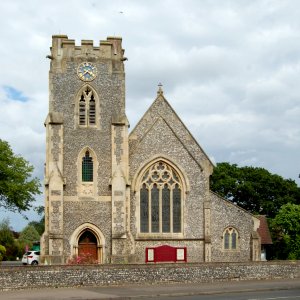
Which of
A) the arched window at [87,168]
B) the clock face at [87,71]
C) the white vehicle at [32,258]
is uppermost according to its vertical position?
the clock face at [87,71]

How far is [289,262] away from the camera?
32.8m

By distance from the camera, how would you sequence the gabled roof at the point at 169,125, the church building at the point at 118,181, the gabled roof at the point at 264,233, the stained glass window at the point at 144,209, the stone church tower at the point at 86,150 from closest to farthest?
1. the stone church tower at the point at 86,150
2. the church building at the point at 118,181
3. the stained glass window at the point at 144,209
4. the gabled roof at the point at 169,125
5. the gabled roof at the point at 264,233

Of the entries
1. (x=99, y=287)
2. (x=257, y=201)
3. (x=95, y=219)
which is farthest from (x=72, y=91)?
(x=257, y=201)

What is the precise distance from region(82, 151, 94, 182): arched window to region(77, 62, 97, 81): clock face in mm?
4837

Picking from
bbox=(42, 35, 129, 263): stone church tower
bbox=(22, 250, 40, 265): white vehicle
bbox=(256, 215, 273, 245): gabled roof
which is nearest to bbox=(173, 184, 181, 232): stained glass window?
bbox=(42, 35, 129, 263): stone church tower

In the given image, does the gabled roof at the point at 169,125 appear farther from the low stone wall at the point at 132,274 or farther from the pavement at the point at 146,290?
the pavement at the point at 146,290

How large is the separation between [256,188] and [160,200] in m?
32.1

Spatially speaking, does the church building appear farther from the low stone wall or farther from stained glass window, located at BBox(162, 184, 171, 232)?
the low stone wall

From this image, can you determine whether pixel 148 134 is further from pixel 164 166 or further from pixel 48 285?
pixel 48 285

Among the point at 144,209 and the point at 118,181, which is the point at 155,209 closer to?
the point at 144,209

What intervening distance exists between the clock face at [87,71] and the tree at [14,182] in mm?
→ 13308

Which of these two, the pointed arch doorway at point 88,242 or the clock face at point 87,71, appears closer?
the pointed arch doorway at point 88,242

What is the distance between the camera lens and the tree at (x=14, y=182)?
158ft

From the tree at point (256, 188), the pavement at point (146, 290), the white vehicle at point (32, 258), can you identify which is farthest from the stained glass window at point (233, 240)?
the tree at point (256, 188)
